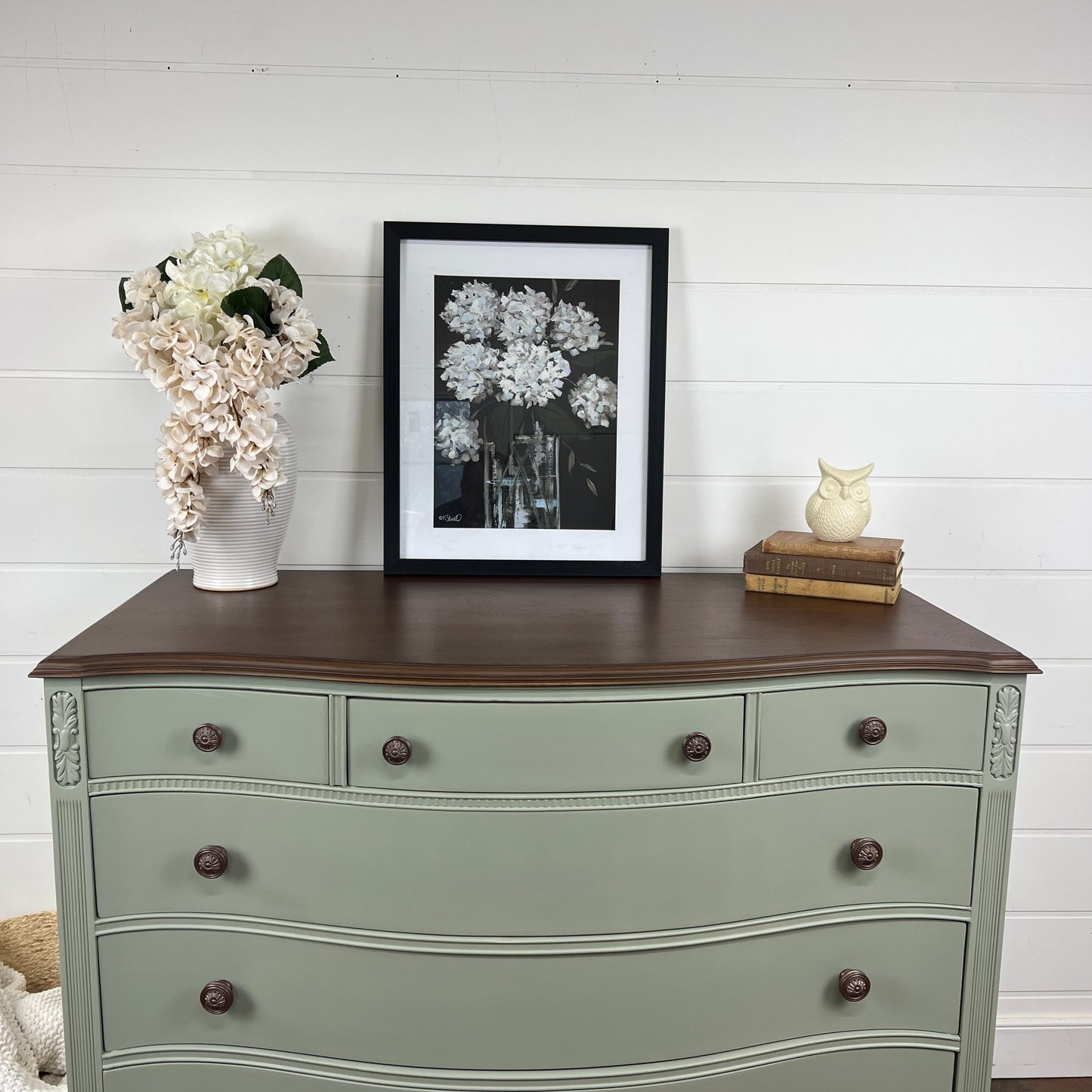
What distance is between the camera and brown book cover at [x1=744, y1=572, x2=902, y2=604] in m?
1.60

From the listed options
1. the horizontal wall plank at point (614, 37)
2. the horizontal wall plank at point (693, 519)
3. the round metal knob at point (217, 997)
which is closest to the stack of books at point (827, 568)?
the horizontal wall plank at point (693, 519)

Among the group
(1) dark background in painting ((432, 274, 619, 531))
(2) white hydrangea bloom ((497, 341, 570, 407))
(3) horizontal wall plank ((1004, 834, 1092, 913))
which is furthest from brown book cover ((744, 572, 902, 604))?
(3) horizontal wall plank ((1004, 834, 1092, 913))

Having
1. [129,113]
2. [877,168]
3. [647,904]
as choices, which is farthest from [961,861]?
[129,113]

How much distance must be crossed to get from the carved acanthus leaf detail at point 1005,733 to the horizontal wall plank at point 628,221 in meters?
0.87

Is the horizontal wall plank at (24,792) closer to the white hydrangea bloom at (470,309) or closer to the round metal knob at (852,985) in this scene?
the white hydrangea bloom at (470,309)

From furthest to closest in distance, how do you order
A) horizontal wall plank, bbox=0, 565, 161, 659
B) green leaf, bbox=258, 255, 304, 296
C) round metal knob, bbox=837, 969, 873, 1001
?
1. horizontal wall plank, bbox=0, 565, 161, 659
2. green leaf, bbox=258, 255, 304, 296
3. round metal knob, bbox=837, 969, 873, 1001

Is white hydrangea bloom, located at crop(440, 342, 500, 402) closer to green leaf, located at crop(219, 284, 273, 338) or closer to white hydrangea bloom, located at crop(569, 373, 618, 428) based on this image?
white hydrangea bloom, located at crop(569, 373, 618, 428)

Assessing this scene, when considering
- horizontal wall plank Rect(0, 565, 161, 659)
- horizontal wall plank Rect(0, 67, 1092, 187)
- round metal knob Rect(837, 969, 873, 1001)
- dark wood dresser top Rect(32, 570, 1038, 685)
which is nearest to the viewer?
dark wood dresser top Rect(32, 570, 1038, 685)

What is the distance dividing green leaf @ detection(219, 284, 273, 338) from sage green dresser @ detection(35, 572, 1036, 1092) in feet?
1.63

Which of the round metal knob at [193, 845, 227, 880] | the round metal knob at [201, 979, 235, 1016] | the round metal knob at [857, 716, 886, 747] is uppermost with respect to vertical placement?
the round metal knob at [857, 716, 886, 747]

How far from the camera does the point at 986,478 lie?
1888mm

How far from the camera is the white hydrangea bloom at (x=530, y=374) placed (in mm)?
1770

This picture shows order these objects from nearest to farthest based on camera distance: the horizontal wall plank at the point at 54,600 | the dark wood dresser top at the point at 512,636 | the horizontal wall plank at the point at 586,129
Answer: the dark wood dresser top at the point at 512,636 → the horizontal wall plank at the point at 586,129 → the horizontal wall plank at the point at 54,600

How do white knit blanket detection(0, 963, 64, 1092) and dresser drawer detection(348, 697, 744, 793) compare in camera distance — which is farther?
white knit blanket detection(0, 963, 64, 1092)
